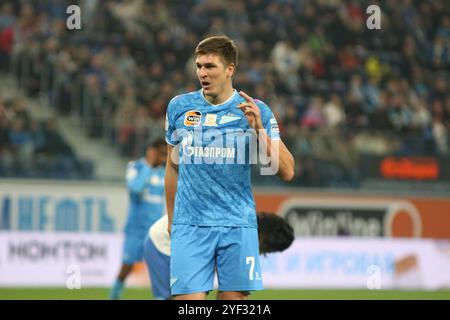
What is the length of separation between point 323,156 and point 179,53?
14.4 feet

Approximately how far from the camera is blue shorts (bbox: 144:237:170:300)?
786cm

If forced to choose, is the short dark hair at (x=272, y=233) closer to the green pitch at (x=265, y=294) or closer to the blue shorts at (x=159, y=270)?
the blue shorts at (x=159, y=270)

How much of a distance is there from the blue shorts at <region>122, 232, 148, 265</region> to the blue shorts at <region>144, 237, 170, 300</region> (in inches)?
157

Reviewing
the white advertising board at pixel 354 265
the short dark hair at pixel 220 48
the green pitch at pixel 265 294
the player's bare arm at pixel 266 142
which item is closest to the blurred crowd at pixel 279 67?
the white advertising board at pixel 354 265

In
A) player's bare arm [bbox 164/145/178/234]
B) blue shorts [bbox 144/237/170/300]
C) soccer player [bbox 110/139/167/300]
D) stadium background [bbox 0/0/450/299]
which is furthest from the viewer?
stadium background [bbox 0/0/450/299]

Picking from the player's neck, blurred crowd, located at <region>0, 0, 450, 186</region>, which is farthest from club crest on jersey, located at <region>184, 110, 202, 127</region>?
blurred crowd, located at <region>0, 0, 450, 186</region>

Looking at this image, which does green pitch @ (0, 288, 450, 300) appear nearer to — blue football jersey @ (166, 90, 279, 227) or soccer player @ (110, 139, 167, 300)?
soccer player @ (110, 139, 167, 300)

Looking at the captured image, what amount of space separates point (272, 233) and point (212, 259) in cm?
133

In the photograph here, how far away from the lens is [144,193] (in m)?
11.9

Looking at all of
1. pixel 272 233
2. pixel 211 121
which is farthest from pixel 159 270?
pixel 211 121

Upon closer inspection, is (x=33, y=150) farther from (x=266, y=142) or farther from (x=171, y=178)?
(x=266, y=142)

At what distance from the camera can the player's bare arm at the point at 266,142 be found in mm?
5637

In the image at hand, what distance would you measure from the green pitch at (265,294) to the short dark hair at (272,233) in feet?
16.6

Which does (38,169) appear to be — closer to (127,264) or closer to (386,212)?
(127,264)
